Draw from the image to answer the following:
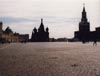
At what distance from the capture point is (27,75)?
64.0ft

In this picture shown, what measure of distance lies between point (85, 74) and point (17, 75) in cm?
474

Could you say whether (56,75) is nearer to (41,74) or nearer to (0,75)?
(41,74)

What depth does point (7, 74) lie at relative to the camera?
20.1m

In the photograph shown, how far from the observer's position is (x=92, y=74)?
19.7 m

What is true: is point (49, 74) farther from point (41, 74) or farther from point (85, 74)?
point (85, 74)

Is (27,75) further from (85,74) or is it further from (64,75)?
(85,74)

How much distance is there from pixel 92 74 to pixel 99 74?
0.49 m

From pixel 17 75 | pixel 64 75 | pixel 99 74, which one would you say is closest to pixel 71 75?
pixel 64 75

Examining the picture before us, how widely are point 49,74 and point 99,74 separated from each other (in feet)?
11.4

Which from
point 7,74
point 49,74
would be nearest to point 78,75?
point 49,74

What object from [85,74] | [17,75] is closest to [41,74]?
[17,75]

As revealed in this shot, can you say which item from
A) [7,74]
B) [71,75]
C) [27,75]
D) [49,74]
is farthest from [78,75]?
[7,74]

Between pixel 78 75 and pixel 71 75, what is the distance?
491 millimetres

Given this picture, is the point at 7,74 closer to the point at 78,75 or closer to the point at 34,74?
the point at 34,74
